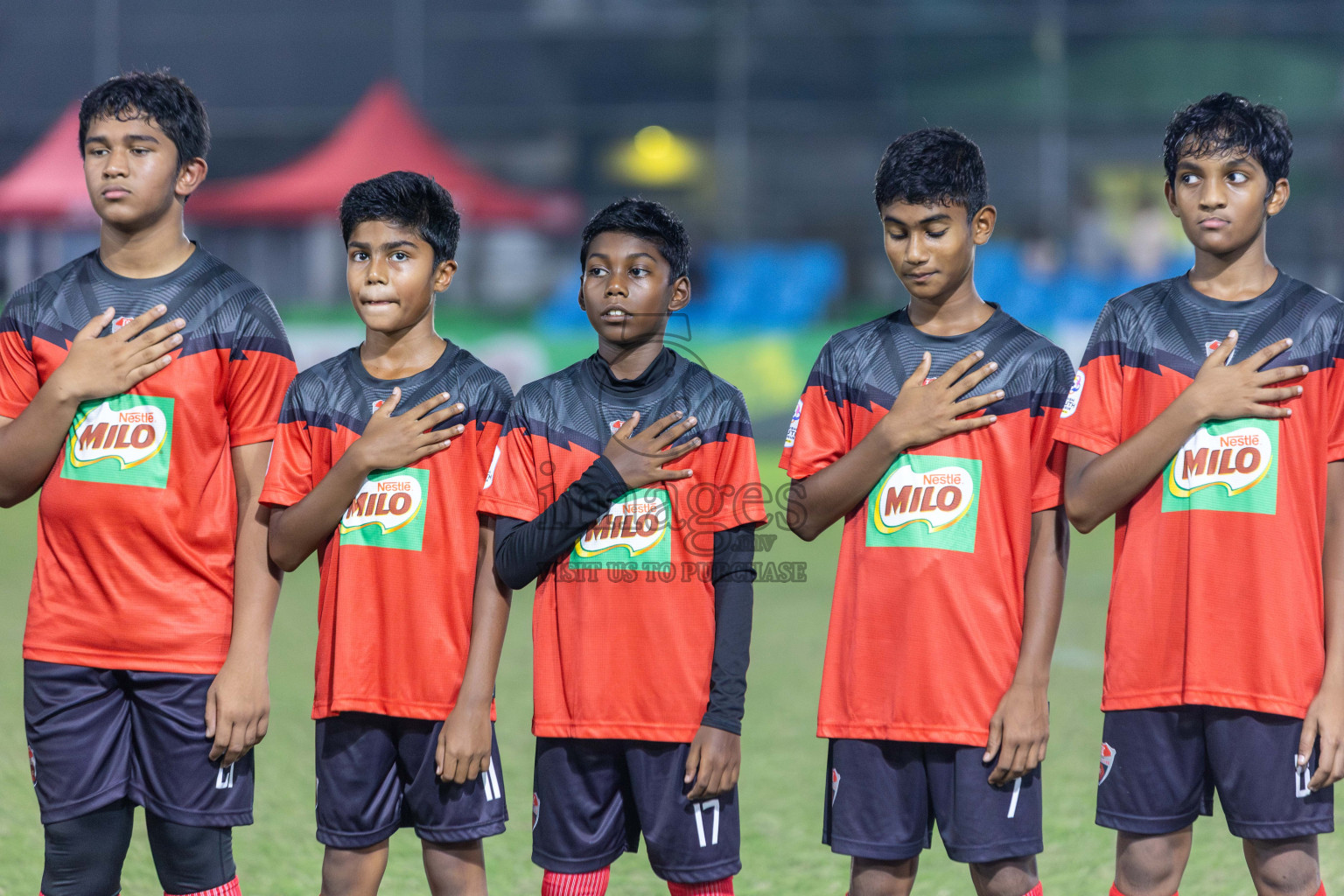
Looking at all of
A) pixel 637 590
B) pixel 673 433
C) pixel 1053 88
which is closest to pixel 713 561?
pixel 637 590

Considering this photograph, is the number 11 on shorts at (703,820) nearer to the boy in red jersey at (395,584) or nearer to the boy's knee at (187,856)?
the boy in red jersey at (395,584)

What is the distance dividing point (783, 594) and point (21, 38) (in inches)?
585

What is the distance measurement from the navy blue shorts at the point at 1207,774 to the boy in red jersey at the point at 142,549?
1822 millimetres

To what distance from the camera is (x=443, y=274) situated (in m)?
3.17

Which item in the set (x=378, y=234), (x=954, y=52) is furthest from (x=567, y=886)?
(x=954, y=52)

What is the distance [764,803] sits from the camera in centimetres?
492

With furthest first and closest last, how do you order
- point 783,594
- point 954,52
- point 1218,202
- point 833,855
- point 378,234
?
1. point 954,52
2. point 783,594
3. point 833,855
4. point 378,234
5. point 1218,202

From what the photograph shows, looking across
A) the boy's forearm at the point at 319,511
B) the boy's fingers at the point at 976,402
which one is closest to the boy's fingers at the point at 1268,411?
the boy's fingers at the point at 976,402

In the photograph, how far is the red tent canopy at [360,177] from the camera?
16.1 m

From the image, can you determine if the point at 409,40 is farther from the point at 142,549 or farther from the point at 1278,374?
the point at 1278,374

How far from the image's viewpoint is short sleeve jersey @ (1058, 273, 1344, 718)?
278cm

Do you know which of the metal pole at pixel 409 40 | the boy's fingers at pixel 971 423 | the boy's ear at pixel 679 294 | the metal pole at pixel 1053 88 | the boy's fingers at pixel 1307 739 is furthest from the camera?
the metal pole at pixel 409 40

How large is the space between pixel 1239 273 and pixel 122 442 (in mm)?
2391

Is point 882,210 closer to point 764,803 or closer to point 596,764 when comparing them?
point 596,764
